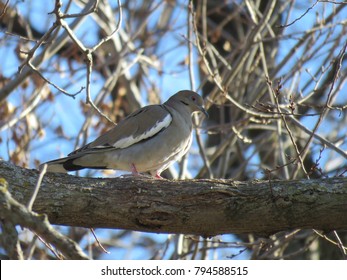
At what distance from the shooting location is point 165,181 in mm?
3982

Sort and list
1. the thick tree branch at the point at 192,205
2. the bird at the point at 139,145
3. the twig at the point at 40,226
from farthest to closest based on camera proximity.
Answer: the bird at the point at 139,145
the thick tree branch at the point at 192,205
the twig at the point at 40,226

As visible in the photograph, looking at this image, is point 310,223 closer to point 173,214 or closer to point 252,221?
point 252,221

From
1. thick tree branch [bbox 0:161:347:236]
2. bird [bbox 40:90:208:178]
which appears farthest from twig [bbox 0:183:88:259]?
bird [bbox 40:90:208:178]

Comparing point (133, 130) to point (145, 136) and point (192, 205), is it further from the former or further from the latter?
point (192, 205)

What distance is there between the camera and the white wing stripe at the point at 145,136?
535cm

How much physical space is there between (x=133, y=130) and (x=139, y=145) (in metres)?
0.14

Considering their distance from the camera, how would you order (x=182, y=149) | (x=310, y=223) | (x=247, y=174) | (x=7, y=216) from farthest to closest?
(x=247, y=174), (x=182, y=149), (x=310, y=223), (x=7, y=216)

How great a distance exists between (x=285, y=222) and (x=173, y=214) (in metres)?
0.61

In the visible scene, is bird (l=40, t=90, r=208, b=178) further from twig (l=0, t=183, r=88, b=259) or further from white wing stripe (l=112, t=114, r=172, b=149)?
twig (l=0, t=183, r=88, b=259)

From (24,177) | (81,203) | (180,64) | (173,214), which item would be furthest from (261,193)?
(180,64)

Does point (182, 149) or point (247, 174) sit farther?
point (247, 174)

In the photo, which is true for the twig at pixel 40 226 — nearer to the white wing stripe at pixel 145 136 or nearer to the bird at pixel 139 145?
the bird at pixel 139 145

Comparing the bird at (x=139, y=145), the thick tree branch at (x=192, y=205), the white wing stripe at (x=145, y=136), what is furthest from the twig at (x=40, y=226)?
the white wing stripe at (x=145, y=136)

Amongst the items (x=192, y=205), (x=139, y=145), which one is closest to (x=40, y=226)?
(x=192, y=205)
